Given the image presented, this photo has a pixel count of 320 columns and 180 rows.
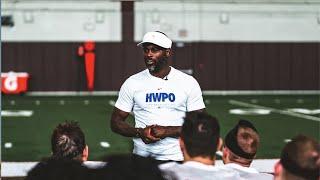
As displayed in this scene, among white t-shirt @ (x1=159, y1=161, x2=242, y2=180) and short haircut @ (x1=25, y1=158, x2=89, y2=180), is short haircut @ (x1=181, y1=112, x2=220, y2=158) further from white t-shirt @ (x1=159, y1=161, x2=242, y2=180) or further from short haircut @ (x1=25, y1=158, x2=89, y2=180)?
short haircut @ (x1=25, y1=158, x2=89, y2=180)

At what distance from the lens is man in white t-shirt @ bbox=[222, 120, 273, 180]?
3480 mm

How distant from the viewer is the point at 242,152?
140 inches

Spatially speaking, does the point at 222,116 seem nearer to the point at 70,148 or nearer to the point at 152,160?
the point at 70,148

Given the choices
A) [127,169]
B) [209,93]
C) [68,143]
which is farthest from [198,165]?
[209,93]

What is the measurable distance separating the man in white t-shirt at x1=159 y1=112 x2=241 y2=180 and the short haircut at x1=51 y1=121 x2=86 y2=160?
92 centimetres

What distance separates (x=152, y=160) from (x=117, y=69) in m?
25.3

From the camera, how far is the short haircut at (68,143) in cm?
376

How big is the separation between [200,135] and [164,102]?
82.0 inches

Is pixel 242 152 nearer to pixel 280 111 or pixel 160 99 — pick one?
pixel 160 99

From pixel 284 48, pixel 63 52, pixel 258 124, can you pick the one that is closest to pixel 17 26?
pixel 63 52

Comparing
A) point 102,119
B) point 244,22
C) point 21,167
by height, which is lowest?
point 102,119

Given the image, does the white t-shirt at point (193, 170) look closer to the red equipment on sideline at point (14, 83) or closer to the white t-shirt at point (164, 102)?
the white t-shirt at point (164, 102)

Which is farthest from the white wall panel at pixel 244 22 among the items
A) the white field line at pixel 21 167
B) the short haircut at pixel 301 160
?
the short haircut at pixel 301 160

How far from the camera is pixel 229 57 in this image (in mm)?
27500
